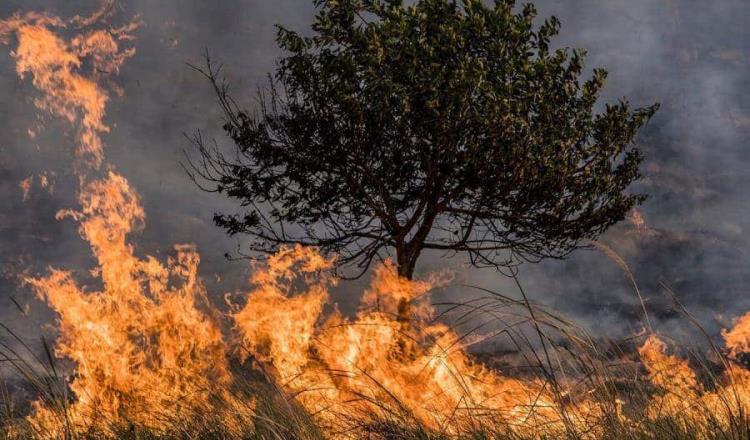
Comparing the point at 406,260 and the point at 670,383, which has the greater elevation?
the point at 406,260

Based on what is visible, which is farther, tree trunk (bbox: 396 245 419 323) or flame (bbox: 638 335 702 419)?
tree trunk (bbox: 396 245 419 323)

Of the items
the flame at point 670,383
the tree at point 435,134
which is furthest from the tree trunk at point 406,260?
the flame at point 670,383

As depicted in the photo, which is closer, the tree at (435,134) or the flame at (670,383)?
the flame at (670,383)

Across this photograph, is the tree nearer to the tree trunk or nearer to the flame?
the tree trunk

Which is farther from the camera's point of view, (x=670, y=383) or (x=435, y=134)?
(x=435, y=134)

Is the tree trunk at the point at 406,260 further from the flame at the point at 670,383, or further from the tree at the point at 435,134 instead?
the flame at the point at 670,383

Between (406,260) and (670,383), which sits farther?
(406,260)

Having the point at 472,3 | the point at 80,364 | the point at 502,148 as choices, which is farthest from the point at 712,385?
the point at 472,3

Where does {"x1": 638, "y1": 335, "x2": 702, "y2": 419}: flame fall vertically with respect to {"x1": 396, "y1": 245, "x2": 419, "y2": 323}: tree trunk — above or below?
below

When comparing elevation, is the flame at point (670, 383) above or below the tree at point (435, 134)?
below

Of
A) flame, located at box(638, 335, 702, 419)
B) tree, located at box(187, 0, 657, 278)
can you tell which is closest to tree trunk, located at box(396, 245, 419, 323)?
tree, located at box(187, 0, 657, 278)

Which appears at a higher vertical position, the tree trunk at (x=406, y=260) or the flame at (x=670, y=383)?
the tree trunk at (x=406, y=260)

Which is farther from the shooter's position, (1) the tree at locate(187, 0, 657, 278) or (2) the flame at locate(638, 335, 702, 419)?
(1) the tree at locate(187, 0, 657, 278)

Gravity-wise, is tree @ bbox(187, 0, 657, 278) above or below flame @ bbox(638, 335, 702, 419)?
above
